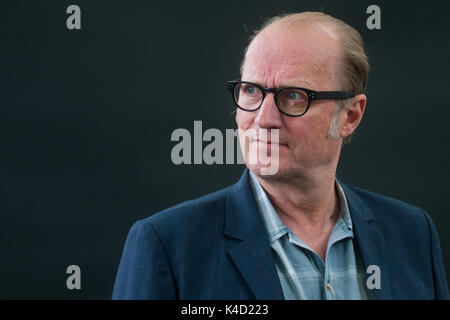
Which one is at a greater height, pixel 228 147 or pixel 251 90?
pixel 251 90

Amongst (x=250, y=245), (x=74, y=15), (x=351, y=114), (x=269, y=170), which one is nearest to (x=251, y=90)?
(x=269, y=170)

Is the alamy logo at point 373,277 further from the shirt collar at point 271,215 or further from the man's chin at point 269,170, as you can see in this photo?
the man's chin at point 269,170

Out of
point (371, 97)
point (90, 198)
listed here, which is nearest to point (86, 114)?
point (90, 198)

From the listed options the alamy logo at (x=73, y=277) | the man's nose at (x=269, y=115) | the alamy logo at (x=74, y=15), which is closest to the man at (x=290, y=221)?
the man's nose at (x=269, y=115)

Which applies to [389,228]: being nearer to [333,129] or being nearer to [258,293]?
[333,129]

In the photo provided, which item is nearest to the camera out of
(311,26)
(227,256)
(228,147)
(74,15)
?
(227,256)

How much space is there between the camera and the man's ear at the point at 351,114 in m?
2.19

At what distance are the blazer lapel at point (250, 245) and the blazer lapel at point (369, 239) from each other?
35cm

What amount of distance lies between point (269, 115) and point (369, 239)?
566 millimetres

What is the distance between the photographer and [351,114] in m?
2.22

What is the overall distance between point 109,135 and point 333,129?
3.92 feet

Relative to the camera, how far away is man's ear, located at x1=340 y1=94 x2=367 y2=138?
7.17 ft

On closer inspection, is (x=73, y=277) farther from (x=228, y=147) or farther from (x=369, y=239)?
(x=369, y=239)

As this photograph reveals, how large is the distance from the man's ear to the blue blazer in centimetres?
27
